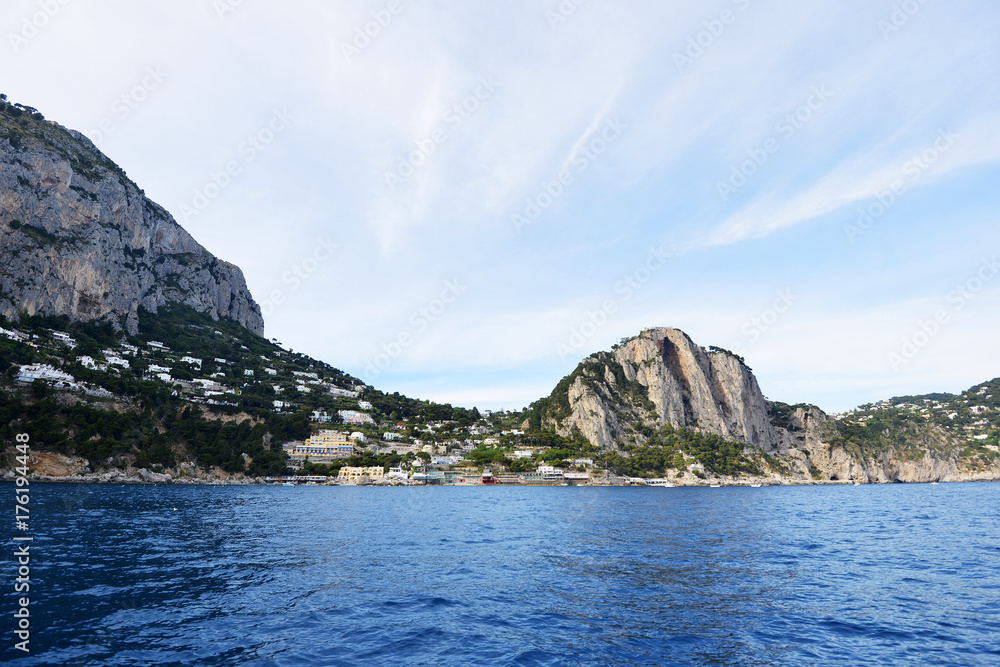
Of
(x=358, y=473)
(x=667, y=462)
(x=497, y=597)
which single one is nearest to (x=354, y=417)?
(x=358, y=473)

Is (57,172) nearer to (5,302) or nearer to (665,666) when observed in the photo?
(5,302)

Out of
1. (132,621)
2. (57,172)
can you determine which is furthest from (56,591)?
(57,172)

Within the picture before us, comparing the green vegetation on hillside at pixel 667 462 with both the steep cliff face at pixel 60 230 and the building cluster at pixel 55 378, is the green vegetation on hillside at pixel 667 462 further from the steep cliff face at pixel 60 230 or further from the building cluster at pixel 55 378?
the steep cliff face at pixel 60 230

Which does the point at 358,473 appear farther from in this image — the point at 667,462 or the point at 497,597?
the point at 497,597

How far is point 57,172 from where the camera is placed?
154500 millimetres

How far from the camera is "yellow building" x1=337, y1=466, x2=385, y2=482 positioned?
14150 cm

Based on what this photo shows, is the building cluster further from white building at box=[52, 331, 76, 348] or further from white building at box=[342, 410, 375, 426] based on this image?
white building at box=[342, 410, 375, 426]

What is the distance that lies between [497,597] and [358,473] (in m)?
134

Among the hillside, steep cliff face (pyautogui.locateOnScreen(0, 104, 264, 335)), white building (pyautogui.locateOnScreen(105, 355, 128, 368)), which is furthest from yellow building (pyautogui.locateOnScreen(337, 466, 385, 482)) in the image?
steep cliff face (pyautogui.locateOnScreen(0, 104, 264, 335))

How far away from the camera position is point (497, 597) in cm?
→ 2003

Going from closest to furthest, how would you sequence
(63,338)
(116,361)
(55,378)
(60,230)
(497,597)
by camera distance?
(497,597)
(55,378)
(63,338)
(116,361)
(60,230)

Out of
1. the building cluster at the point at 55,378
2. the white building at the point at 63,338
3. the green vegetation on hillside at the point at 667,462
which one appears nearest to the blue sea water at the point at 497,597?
the building cluster at the point at 55,378

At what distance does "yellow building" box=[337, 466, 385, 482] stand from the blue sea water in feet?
352

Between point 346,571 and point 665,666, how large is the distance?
16964mm
